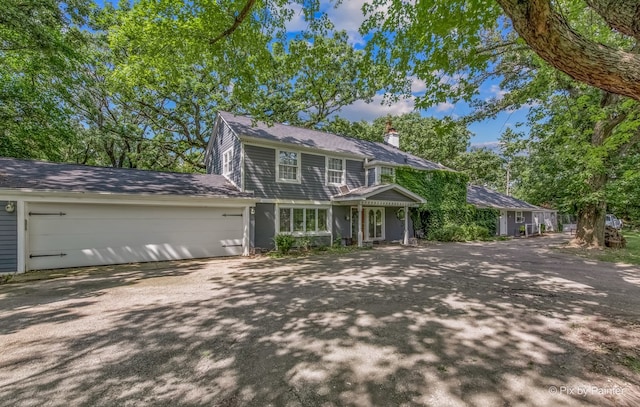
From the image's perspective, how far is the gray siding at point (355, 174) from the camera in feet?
49.8

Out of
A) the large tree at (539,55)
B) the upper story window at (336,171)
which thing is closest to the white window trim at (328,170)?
the upper story window at (336,171)

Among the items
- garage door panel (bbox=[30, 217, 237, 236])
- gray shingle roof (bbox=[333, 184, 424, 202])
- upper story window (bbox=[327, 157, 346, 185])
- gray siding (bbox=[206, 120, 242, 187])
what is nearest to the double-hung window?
gray shingle roof (bbox=[333, 184, 424, 202])

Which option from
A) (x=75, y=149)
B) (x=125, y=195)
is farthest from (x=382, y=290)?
(x=75, y=149)

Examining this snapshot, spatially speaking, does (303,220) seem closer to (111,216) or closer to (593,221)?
(111,216)

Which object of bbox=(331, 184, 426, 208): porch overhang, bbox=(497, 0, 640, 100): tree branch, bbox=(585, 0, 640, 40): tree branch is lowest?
bbox=(331, 184, 426, 208): porch overhang

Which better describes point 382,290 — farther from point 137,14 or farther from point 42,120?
point 42,120

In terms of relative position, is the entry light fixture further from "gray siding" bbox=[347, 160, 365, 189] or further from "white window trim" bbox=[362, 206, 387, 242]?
"white window trim" bbox=[362, 206, 387, 242]

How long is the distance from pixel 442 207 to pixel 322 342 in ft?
53.0

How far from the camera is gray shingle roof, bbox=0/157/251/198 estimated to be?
8.44 meters

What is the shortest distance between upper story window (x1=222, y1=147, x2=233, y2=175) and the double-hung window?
3.19 m

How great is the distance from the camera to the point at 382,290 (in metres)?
6.20

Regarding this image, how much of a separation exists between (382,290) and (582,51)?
4988 millimetres

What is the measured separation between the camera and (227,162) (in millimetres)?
13617

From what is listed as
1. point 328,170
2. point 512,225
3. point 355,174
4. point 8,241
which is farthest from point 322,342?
point 512,225
